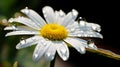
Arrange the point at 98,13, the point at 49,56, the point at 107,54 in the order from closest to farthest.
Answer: the point at 49,56 → the point at 107,54 → the point at 98,13

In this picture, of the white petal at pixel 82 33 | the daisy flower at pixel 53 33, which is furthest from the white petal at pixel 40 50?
the white petal at pixel 82 33

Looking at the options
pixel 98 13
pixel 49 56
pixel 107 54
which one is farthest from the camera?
pixel 98 13

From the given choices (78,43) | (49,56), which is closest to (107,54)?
(78,43)

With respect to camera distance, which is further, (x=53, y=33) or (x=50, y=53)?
(x=53, y=33)

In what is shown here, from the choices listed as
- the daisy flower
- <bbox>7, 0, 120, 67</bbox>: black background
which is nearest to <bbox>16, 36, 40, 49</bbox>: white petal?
the daisy flower

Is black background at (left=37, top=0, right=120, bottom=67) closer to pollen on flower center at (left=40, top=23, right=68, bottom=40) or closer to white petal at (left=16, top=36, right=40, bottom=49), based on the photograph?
pollen on flower center at (left=40, top=23, right=68, bottom=40)

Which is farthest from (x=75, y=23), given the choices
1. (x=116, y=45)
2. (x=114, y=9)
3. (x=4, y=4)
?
(x=114, y=9)

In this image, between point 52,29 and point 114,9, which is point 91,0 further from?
point 52,29

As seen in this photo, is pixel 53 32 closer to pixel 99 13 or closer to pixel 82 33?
pixel 82 33
